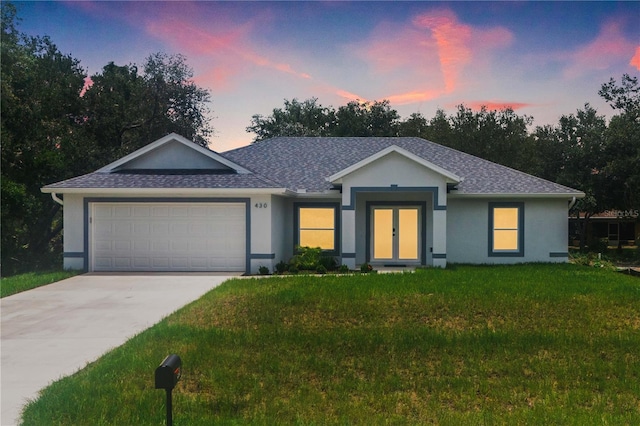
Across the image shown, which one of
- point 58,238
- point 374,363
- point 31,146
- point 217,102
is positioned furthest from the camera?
point 217,102

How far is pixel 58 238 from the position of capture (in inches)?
1212

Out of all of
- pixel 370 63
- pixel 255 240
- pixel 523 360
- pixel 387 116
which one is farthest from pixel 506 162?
pixel 523 360

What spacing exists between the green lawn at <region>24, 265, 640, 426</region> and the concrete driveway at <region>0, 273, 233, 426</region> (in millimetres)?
420

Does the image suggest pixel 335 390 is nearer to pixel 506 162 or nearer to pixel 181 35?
pixel 181 35

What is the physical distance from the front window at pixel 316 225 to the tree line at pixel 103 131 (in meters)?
11.1

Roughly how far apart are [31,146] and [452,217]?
1797 centimetres

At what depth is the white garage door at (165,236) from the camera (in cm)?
1719

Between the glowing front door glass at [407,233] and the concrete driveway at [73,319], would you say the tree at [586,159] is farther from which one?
the concrete driveway at [73,319]

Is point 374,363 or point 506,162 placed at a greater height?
point 506,162

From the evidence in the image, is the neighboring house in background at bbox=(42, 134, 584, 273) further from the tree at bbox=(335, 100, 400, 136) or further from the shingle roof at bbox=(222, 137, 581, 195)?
the tree at bbox=(335, 100, 400, 136)

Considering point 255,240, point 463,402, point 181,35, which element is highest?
point 181,35

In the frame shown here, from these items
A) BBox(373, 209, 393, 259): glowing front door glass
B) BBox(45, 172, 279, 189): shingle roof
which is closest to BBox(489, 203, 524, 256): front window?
BBox(373, 209, 393, 259): glowing front door glass

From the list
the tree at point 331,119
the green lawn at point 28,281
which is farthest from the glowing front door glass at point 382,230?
the tree at point 331,119

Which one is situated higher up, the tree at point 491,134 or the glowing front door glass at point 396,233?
the tree at point 491,134
